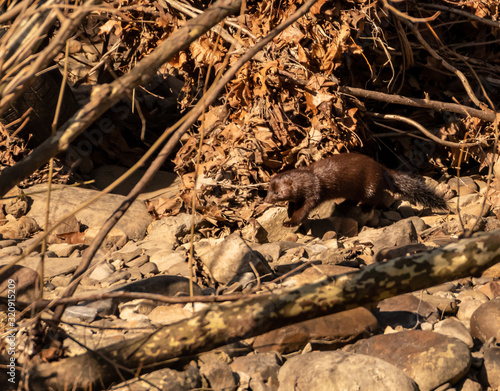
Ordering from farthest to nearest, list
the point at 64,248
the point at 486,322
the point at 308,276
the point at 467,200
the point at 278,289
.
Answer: the point at 467,200, the point at 64,248, the point at 308,276, the point at 486,322, the point at 278,289

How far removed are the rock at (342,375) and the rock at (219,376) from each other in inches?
10.7

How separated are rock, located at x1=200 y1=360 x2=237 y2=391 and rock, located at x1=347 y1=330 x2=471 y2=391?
78cm

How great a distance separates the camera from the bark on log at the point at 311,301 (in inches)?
87.4

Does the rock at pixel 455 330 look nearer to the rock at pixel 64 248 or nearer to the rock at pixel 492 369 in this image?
the rock at pixel 492 369

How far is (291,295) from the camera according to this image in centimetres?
228

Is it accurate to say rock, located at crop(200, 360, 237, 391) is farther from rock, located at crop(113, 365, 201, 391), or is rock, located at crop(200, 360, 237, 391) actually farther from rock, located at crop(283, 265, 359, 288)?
rock, located at crop(283, 265, 359, 288)

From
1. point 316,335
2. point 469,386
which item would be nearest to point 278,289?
point 316,335

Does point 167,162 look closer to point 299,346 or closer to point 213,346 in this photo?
point 299,346

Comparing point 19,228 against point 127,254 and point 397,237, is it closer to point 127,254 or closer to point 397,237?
point 127,254

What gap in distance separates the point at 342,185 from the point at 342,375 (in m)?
3.18

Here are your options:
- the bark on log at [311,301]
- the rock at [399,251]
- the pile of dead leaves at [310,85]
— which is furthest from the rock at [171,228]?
the bark on log at [311,301]

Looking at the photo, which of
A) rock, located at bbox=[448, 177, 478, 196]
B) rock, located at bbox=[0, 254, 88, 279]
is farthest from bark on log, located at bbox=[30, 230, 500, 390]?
rock, located at bbox=[448, 177, 478, 196]

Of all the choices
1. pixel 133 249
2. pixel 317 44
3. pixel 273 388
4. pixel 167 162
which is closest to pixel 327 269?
pixel 273 388

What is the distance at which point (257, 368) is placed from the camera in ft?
10.4
